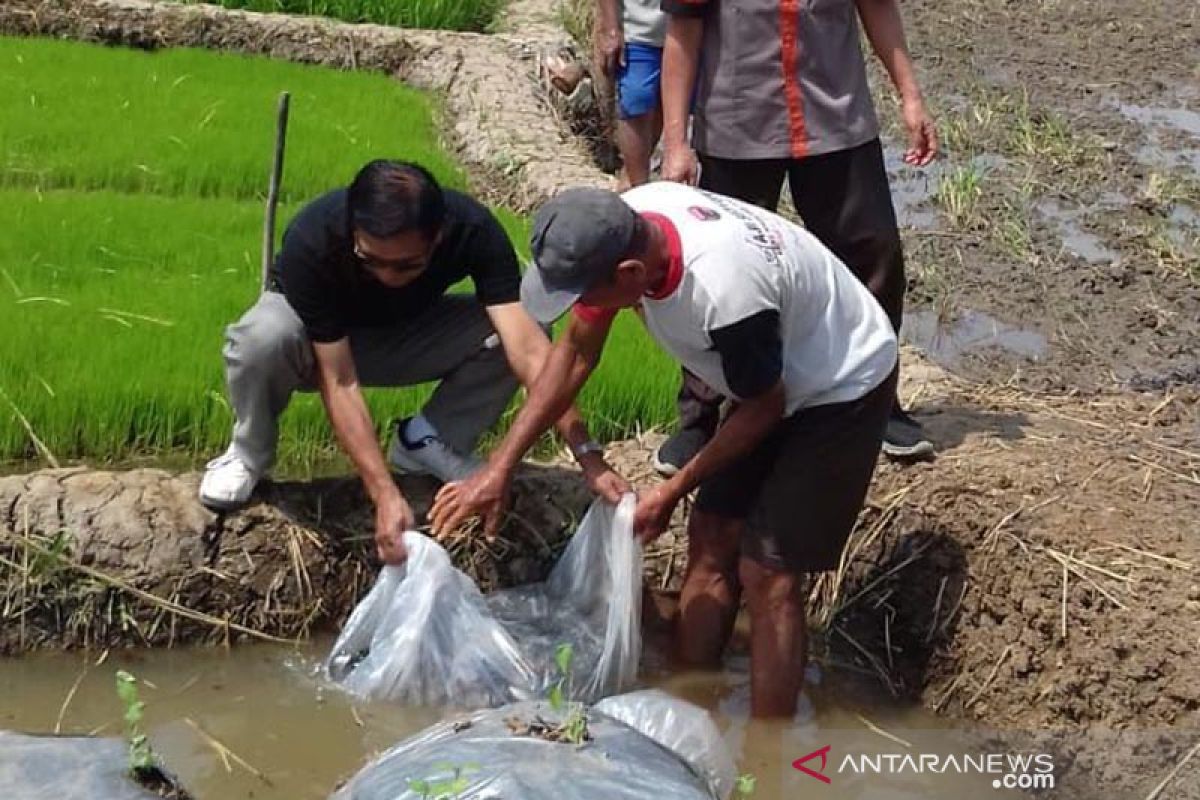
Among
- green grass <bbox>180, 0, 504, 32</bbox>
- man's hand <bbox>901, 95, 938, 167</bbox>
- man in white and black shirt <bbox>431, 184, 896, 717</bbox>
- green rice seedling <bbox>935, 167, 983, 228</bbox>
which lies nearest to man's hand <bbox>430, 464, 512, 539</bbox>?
man in white and black shirt <bbox>431, 184, 896, 717</bbox>

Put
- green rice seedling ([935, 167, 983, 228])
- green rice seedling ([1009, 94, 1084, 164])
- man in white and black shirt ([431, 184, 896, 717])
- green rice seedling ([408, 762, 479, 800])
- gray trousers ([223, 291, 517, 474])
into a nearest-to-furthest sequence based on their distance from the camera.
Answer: green rice seedling ([408, 762, 479, 800]) < man in white and black shirt ([431, 184, 896, 717]) < gray trousers ([223, 291, 517, 474]) < green rice seedling ([935, 167, 983, 228]) < green rice seedling ([1009, 94, 1084, 164])

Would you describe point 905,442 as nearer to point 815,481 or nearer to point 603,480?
point 815,481

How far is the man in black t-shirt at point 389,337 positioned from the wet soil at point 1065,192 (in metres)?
2.23

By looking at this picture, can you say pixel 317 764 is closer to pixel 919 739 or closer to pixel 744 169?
pixel 919 739

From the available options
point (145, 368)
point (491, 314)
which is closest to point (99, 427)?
point (145, 368)

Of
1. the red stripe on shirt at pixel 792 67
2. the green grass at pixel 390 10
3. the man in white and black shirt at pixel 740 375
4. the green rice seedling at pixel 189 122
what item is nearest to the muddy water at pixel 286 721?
the man in white and black shirt at pixel 740 375

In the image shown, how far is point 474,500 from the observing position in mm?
3822

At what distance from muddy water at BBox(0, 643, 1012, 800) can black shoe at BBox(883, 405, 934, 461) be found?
0.65 m

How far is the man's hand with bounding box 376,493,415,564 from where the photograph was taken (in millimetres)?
3801

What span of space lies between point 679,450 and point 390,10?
6.01 metres

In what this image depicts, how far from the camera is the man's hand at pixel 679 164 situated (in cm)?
427

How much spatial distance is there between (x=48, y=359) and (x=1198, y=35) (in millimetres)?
Result: 8884

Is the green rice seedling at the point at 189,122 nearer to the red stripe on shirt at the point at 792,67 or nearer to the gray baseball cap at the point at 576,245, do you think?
the red stripe on shirt at the point at 792,67

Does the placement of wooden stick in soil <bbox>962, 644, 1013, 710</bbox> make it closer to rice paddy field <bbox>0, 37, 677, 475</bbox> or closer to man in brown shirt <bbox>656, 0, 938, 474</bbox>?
man in brown shirt <bbox>656, 0, 938, 474</bbox>
